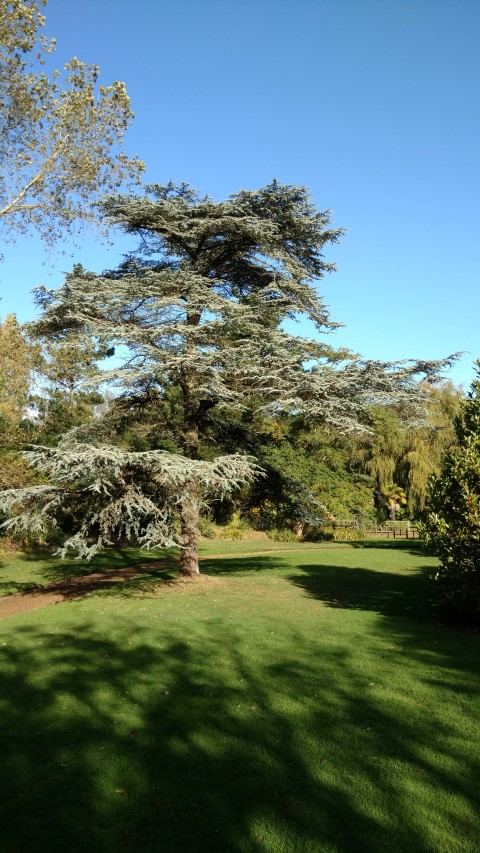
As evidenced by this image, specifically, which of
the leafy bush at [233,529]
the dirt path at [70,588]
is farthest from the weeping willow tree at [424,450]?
the dirt path at [70,588]

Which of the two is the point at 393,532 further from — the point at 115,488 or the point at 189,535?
the point at 115,488

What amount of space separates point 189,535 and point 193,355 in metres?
5.08

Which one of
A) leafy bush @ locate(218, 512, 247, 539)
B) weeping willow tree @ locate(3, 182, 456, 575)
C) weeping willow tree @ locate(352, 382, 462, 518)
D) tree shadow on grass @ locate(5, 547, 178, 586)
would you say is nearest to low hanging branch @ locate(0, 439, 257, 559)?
weeping willow tree @ locate(3, 182, 456, 575)

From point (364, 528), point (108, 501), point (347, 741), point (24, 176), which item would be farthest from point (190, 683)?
point (364, 528)

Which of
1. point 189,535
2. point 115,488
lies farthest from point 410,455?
point 115,488

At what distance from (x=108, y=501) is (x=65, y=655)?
5.31 metres

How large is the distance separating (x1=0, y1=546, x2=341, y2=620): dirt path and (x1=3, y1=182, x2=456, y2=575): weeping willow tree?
1.99 m

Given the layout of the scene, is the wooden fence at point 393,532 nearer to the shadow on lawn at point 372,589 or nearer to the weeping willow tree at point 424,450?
the weeping willow tree at point 424,450

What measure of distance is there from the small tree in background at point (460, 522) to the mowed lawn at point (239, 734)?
78 cm

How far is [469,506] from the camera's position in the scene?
33.5ft

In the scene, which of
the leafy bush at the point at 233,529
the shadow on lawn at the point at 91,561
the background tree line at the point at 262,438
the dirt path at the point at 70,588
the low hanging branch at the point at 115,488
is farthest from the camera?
the leafy bush at the point at 233,529

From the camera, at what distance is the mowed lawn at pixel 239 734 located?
3.99 meters

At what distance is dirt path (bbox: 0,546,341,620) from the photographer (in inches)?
554

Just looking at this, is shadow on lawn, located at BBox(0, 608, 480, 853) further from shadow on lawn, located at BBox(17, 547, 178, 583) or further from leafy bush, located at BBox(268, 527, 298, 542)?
leafy bush, located at BBox(268, 527, 298, 542)
